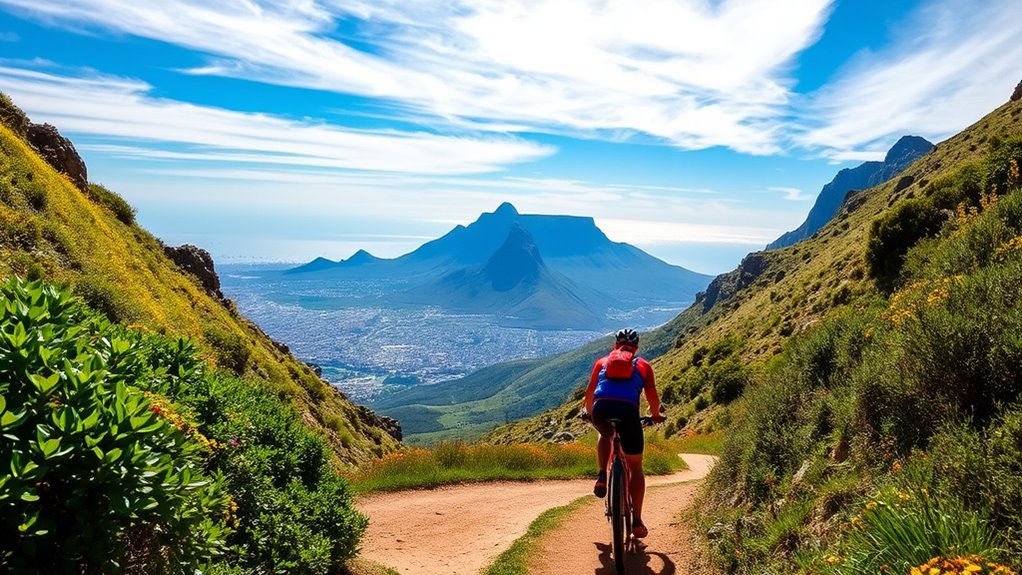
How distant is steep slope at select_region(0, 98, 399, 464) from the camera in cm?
1514

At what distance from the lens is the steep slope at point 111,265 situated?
49.7ft

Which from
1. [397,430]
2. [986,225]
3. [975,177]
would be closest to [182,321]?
[986,225]

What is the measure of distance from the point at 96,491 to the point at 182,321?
2022 cm

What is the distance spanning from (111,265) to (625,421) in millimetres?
18921

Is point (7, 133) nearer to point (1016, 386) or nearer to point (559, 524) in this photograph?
point (559, 524)

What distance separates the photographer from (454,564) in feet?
30.3

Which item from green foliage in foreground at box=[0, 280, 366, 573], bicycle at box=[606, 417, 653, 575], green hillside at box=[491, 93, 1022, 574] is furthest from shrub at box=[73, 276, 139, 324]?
green hillside at box=[491, 93, 1022, 574]

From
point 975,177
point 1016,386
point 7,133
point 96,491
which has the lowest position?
point 96,491

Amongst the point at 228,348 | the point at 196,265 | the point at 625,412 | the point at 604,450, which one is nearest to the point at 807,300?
the point at 228,348

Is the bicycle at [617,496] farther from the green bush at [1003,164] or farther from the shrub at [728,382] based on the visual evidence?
the shrub at [728,382]

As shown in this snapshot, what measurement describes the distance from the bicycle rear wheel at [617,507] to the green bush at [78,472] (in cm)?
533

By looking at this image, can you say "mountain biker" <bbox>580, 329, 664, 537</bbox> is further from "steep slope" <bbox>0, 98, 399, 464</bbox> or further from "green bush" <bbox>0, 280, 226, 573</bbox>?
"steep slope" <bbox>0, 98, 399, 464</bbox>

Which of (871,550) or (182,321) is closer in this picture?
(871,550)

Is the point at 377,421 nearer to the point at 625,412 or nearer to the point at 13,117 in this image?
the point at 13,117
